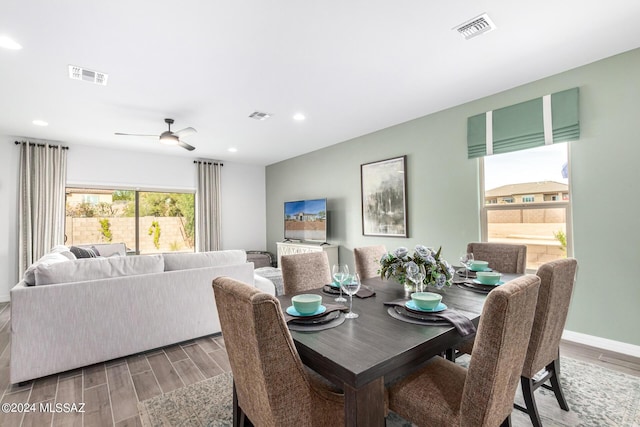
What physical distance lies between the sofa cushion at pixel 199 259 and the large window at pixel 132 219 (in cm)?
352

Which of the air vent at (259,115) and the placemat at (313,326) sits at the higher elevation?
the air vent at (259,115)

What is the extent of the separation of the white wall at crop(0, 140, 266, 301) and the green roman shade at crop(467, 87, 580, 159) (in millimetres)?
5045

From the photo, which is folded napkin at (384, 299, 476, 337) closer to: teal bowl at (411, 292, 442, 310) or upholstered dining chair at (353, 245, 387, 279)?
teal bowl at (411, 292, 442, 310)

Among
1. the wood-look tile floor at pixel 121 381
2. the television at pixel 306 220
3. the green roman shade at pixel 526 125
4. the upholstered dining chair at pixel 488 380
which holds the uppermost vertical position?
the green roman shade at pixel 526 125

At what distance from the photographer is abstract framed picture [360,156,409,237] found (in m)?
4.39

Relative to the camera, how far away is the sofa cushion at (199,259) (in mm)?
2959

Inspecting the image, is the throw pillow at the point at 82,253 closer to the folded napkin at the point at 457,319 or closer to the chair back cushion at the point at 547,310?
the folded napkin at the point at 457,319

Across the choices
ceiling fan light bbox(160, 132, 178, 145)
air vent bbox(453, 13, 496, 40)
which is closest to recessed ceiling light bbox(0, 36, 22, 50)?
ceiling fan light bbox(160, 132, 178, 145)

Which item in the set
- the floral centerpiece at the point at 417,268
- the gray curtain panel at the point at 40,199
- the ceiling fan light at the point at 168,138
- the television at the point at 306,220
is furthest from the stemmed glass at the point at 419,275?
the gray curtain panel at the point at 40,199

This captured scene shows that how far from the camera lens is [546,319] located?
1572 mm

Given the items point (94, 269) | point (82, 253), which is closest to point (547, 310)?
point (94, 269)

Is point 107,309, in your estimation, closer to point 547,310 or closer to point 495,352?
point 495,352

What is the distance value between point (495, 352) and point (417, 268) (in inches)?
30.3

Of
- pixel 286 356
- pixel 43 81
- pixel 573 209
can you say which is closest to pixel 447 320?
pixel 286 356
